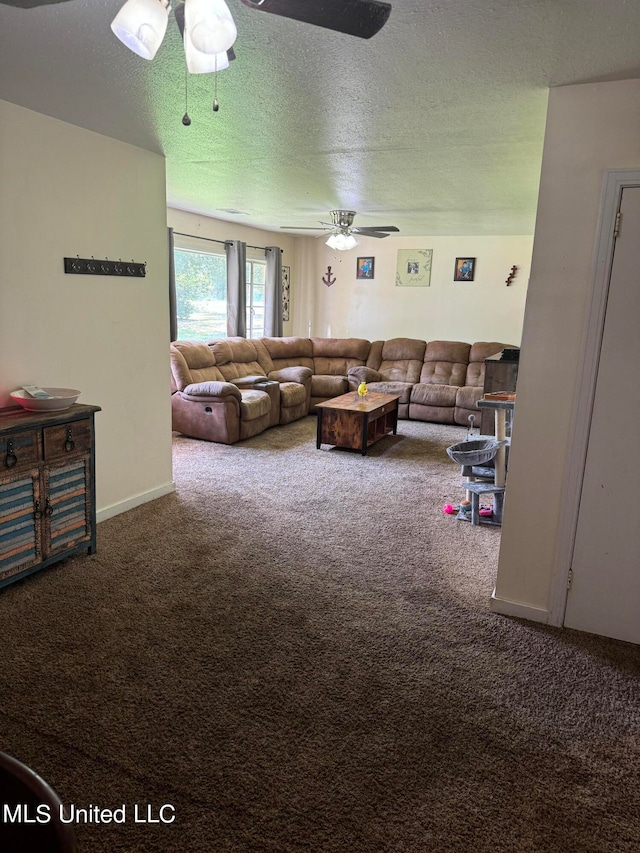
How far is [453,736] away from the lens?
6.05 feet

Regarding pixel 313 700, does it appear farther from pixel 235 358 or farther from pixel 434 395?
pixel 434 395

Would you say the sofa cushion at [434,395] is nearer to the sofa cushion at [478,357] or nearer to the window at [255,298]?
the sofa cushion at [478,357]

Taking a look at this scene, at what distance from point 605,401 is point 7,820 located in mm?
2331

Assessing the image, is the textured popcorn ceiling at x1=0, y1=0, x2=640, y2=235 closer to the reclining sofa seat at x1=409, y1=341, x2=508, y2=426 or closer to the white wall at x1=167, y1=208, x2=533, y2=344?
the reclining sofa seat at x1=409, y1=341, x2=508, y2=426

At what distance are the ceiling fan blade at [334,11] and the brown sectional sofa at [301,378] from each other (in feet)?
13.4

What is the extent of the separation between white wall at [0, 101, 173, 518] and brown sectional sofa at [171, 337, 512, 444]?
1.47 meters

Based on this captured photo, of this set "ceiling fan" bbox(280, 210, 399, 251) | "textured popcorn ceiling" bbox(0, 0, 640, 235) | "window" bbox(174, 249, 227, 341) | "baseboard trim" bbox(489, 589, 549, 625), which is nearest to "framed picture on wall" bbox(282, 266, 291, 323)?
"window" bbox(174, 249, 227, 341)

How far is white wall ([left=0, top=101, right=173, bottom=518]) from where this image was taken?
282 cm

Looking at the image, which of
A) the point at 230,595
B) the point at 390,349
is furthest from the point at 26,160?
the point at 390,349

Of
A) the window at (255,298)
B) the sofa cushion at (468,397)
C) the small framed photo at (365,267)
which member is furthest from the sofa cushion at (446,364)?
the window at (255,298)

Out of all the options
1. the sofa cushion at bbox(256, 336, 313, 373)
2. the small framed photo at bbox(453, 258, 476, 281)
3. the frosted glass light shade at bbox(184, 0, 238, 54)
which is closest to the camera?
the frosted glass light shade at bbox(184, 0, 238, 54)

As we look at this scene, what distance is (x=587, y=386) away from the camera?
233 centimetres

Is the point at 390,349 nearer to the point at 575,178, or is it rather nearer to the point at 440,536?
the point at 440,536

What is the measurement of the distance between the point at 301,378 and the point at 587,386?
4708mm
